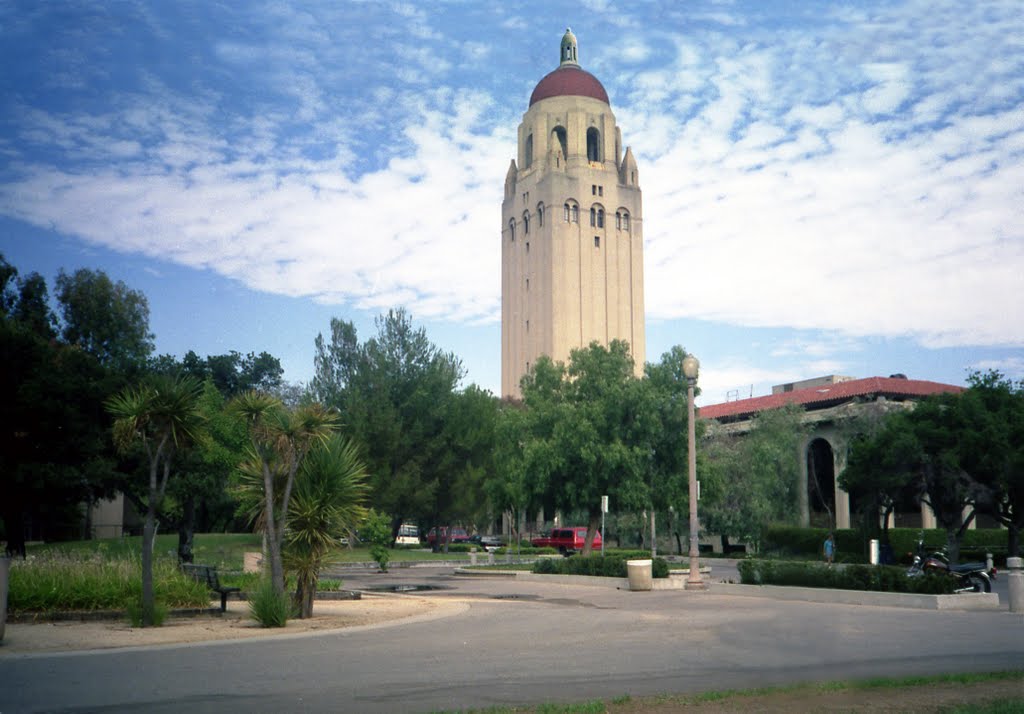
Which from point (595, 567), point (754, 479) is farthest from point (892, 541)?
point (595, 567)

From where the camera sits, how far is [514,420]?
1863 inches

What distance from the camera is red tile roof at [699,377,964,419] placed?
6322 centimetres

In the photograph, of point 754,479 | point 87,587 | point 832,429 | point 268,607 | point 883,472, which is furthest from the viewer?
point 832,429

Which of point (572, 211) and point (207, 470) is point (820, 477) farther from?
point (572, 211)

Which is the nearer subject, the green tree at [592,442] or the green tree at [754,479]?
the green tree at [592,442]

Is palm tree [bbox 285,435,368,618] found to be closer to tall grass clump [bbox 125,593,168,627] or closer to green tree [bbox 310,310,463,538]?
tall grass clump [bbox 125,593,168,627]

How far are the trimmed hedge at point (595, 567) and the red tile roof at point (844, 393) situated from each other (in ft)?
116

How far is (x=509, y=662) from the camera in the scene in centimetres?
1109

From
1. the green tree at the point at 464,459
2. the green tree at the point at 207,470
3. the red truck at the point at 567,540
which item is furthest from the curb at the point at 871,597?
the red truck at the point at 567,540

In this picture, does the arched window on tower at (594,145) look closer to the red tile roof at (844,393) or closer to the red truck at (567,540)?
the red tile roof at (844,393)

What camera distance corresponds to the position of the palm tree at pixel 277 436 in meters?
16.8

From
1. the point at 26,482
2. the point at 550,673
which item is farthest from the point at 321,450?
the point at 26,482

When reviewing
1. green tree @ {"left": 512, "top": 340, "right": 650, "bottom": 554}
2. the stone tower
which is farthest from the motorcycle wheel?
the stone tower

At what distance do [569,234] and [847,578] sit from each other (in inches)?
3515
